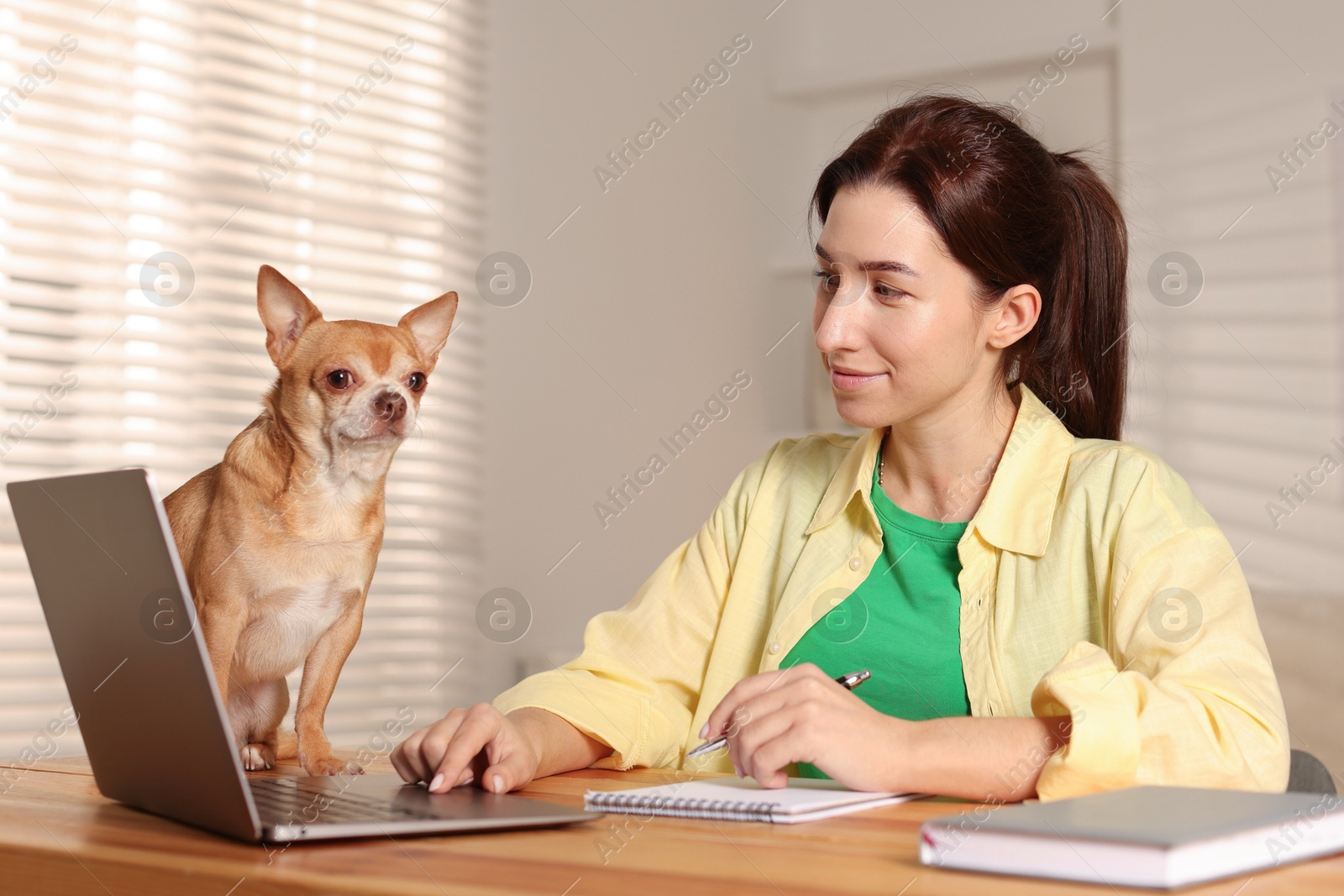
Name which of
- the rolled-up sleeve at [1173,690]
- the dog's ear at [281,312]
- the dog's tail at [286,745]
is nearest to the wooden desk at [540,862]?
the rolled-up sleeve at [1173,690]

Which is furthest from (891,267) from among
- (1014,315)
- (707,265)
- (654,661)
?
(707,265)

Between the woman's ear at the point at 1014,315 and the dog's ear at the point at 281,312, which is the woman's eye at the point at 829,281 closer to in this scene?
the woman's ear at the point at 1014,315

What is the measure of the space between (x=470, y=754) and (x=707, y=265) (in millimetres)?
2330

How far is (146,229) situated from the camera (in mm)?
1934

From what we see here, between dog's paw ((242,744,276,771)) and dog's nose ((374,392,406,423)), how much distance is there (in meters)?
0.35

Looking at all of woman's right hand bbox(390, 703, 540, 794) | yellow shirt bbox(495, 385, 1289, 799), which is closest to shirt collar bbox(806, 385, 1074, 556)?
yellow shirt bbox(495, 385, 1289, 799)

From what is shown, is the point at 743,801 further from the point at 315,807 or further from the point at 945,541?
the point at 945,541

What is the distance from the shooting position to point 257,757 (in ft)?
3.41

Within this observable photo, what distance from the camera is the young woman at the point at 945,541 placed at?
0.94 m

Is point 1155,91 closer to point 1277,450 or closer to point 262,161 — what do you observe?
point 1277,450

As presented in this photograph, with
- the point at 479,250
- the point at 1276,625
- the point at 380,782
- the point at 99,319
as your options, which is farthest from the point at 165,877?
the point at 1276,625

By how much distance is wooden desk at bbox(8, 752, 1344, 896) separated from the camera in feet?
1.88

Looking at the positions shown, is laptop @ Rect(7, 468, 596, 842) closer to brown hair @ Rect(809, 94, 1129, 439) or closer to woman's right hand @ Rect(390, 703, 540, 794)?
woman's right hand @ Rect(390, 703, 540, 794)

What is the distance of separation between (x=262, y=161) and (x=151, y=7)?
292mm
